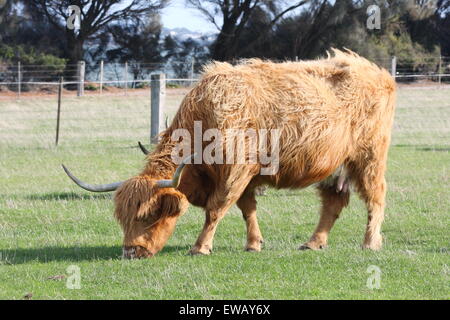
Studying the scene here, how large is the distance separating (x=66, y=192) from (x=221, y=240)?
411 cm

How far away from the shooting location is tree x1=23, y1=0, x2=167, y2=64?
1586 inches

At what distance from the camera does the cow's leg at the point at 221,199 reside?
7734mm

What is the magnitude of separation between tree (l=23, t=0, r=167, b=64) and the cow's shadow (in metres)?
32.3

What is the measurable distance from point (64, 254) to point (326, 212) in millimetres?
2895

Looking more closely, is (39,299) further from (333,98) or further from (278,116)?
(333,98)

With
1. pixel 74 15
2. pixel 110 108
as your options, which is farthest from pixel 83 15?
pixel 110 108

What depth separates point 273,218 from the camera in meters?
10.2

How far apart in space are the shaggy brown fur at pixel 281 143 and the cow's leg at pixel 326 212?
1 cm

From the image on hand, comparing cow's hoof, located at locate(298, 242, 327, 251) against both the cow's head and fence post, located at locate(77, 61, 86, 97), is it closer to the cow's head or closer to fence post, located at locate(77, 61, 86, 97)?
the cow's head

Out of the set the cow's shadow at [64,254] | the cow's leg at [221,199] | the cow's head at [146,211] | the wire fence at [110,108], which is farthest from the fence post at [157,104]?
the cow's head at [146,211]

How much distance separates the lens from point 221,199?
308 inches

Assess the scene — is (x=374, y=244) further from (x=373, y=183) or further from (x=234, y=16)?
(x=234, y=16)

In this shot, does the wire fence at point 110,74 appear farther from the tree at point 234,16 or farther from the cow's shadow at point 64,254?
the cow's shadow at point 64,254

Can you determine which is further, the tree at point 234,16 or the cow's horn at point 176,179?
the tree at point 234,16
